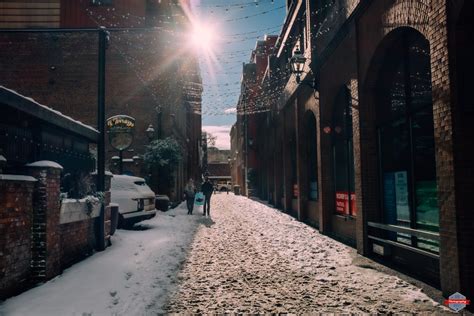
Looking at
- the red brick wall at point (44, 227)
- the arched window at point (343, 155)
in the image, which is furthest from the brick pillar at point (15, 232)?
the arched window at point (343, 155)

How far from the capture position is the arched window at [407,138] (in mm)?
6504

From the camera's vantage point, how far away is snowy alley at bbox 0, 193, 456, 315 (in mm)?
4828

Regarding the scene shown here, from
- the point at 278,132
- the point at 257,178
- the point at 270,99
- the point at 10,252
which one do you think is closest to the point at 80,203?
the point at 10,252

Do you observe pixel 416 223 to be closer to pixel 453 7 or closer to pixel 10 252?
pixel 453 7

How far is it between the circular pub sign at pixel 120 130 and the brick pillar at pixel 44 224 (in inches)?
627

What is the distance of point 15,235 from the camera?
4.98 meters

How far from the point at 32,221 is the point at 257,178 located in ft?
108

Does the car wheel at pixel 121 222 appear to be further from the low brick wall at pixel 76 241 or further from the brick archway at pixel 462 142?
the brick archway at pixel 462 142

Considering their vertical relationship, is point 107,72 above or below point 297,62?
above

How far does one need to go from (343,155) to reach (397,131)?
3.49 m

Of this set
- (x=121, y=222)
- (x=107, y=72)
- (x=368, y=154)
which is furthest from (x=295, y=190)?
(x=107, y=72)

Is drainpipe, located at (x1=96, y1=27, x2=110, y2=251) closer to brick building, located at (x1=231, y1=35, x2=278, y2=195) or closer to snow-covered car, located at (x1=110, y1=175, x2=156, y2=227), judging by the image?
snow-covered car, located at (x1=110, y1=175, x2=156, y2=227)

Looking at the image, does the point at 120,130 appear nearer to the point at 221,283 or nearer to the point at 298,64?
the point at 298,64

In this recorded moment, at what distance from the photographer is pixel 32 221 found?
554 centimetres
